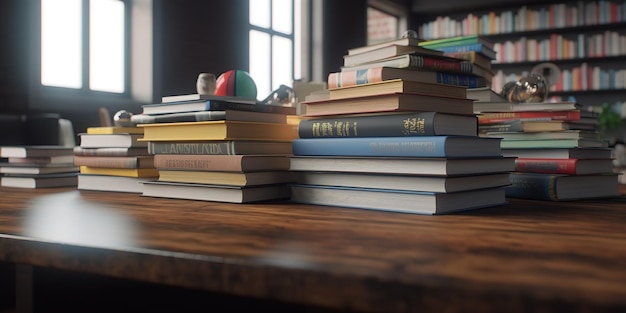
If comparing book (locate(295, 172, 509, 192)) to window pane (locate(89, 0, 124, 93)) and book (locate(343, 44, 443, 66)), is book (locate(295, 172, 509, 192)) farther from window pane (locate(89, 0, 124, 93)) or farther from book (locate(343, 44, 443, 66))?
window pane (locate(89, 0, 124, 93))

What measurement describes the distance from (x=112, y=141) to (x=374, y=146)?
0.60 metres

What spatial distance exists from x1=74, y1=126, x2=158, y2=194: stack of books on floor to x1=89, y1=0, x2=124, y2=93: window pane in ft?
9.78

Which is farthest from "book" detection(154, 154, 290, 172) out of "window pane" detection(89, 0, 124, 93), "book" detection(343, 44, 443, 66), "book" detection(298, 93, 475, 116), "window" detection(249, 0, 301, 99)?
"window" detection(249, 0, 301, 99)

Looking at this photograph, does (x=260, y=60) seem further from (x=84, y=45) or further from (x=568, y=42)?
(x=568, y=42)

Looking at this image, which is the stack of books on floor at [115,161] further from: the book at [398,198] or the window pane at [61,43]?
the window pane at [61,43]

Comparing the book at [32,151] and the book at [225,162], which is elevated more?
the book at [32,151]

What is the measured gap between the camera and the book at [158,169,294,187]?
90cm

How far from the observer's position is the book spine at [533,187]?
0.93 m

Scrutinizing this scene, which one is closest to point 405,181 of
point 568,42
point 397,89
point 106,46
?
point 397,89

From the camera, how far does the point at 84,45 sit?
12.6 feet

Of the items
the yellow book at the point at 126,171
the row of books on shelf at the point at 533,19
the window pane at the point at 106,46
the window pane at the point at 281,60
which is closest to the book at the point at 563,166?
the yellow book at the point at 126,171

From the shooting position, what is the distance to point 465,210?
2.55ft

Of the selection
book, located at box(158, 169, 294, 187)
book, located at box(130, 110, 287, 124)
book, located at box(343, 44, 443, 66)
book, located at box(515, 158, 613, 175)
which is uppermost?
book, located at box(343, 44, 443, 66)

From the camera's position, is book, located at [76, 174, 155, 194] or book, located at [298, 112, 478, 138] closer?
book, located at [298, 112, 478, 138]
